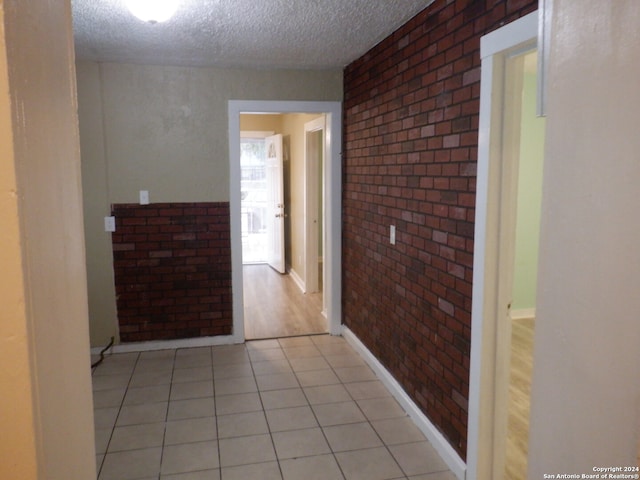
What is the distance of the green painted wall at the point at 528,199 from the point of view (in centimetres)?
468

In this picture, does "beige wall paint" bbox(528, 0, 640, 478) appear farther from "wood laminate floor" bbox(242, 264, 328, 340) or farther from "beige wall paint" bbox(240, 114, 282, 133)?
"beige wall paint" bbox(240, 114, 282, 133)

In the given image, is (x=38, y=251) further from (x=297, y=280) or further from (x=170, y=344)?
(x=297, y=280)

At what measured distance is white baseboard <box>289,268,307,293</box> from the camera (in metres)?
5.96

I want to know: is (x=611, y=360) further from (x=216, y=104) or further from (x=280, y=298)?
(x=280, y=298)

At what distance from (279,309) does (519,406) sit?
2746 millimetres

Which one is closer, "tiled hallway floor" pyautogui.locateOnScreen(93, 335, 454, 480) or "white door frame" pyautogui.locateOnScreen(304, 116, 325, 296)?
"tiled hallway floor" pyautogui.locateOnScreen(93, 335, 454, 480)

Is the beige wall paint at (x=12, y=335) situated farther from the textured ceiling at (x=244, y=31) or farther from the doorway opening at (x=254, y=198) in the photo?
the doorway opening at (x=254, y=198)

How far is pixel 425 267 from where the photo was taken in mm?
2715

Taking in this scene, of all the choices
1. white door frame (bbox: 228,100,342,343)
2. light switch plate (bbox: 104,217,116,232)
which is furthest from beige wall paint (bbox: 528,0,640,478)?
light switch plate (bbox: 104,217,116,232)

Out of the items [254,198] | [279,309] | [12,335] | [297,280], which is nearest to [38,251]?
[12,335]

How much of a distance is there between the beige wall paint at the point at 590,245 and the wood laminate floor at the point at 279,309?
12.9 feet

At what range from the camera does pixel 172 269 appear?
4066 millimetres

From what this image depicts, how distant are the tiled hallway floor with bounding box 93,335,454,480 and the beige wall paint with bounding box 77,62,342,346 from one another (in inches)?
34.6

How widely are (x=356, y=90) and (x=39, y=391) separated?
365 cm
